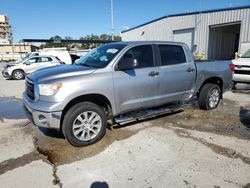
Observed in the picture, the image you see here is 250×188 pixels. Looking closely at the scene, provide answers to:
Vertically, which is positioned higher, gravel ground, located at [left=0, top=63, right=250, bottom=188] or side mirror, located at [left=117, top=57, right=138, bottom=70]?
side mirror, located at [left=117, top=57, right=138, bottom=70]

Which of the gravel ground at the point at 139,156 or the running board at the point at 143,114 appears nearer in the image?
the gravel ground at the point at 139,156

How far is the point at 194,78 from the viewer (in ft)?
19.7

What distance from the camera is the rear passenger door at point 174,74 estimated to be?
534cm

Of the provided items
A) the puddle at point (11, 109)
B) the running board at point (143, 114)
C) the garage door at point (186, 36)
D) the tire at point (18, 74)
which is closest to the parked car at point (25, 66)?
the tire at point (18, 74)

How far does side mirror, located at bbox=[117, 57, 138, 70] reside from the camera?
15.2ft

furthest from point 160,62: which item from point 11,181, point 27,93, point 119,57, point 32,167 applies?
point 11,181

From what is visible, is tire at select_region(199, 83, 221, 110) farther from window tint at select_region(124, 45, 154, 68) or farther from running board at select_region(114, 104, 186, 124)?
window tint at select_region(124, 45, 154, 68)

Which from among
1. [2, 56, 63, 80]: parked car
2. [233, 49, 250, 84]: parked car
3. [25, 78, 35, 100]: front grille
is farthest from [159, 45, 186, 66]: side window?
[2, 56, 63, 80]: parked car

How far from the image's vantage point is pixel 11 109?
7.36 meters

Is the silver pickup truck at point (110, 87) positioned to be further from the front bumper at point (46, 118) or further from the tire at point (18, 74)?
the tire at point (18, 74)

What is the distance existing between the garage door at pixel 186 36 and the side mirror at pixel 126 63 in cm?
1903

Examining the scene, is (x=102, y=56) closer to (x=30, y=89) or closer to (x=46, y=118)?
(x=30, y=89)

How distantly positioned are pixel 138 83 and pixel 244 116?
3336 mm

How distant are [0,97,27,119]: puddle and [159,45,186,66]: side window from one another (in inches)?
160
